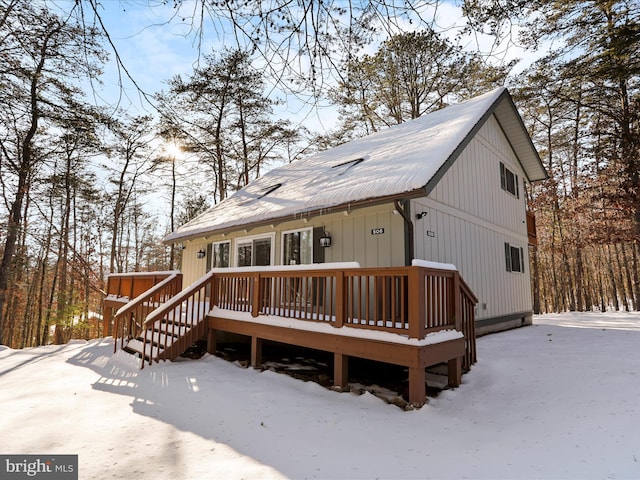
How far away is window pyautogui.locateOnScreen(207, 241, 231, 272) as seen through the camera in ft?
34.9

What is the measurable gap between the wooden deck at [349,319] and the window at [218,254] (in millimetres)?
3353

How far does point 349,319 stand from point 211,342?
11.1 feet

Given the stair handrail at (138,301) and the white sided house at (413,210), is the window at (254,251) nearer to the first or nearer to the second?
the white sided house at (413,210)

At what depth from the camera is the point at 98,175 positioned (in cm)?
1875

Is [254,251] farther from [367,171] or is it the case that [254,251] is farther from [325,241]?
[367,171]

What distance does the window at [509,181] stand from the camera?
33.9ft

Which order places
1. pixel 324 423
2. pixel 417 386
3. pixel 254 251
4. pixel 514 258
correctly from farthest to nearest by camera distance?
1. pixel 514 258
2. pixel 254 251
3. pixel 417 386
4. pixel 324 423

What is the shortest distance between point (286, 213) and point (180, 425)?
4609 mm

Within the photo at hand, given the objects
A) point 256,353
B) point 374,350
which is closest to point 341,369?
point 374,350

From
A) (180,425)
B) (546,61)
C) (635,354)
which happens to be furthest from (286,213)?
(546,61)

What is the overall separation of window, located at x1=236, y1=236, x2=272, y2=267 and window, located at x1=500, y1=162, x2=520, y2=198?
7.09 m

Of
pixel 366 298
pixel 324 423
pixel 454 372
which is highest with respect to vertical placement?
pixel 366 298

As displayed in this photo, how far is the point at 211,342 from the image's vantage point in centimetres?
702

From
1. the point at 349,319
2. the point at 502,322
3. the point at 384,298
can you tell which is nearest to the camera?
the point at 384,298
